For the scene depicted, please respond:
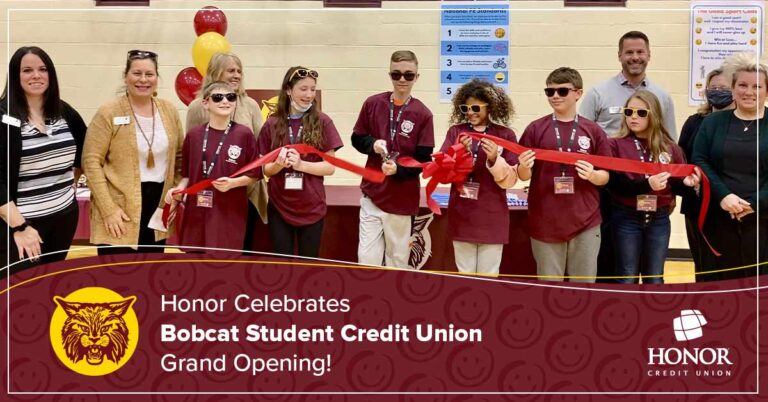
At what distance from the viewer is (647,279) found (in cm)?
360

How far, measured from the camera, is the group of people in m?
3.50

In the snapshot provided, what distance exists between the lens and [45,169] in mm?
3514

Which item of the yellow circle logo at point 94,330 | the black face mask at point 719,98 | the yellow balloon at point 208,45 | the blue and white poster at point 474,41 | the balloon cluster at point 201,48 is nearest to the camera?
the yellow circle logo at point 94,330

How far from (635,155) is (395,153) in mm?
1148

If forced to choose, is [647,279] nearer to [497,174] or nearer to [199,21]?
[497,174]

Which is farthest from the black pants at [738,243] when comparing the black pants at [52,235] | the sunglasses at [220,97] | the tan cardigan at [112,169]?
the black pants at [52,235]

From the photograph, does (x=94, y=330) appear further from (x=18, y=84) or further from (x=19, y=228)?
(x=18, y=84)

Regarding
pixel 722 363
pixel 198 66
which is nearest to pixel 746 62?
pixel 722 363

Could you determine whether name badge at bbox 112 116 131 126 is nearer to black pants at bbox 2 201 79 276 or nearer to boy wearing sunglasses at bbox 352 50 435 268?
black pants at bbox 2 201 79 276

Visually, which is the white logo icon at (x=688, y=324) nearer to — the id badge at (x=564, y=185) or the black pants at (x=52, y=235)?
the id badge at (x=564, y=185)

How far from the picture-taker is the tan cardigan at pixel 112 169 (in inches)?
143

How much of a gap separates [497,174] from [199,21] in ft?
8.80

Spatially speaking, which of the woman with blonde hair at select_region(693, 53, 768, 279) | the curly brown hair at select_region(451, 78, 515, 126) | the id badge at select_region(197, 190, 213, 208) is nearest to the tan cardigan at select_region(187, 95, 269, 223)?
the id badge at select_region(197, 190, 213, 208)

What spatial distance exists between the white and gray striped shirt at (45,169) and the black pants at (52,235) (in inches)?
1.1
